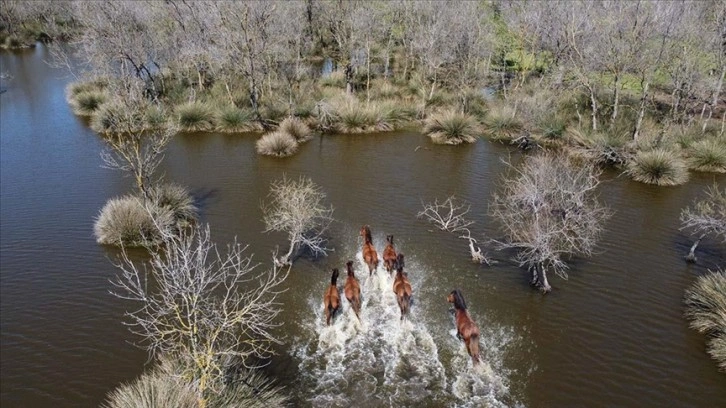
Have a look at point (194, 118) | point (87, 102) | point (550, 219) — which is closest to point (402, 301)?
point (550, 219)

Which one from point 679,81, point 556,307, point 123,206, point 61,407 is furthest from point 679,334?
point 679,81

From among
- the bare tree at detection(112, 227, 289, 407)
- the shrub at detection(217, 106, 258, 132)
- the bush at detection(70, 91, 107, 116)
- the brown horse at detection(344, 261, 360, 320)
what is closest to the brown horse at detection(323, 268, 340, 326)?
the brown horse at detection(344, 261, 360, 320)

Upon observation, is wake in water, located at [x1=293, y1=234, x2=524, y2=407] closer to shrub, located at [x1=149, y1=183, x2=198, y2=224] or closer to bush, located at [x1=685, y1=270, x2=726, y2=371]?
bush, located at [x1=685, y1=270, x2=726, y2=371]

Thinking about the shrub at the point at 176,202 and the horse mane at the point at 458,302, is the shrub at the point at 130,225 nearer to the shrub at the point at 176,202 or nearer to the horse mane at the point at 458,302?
the shrub at the point at 176,202

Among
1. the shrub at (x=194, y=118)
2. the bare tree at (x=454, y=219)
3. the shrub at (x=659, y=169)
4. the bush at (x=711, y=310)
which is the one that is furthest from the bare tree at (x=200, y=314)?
the shrub at (x=659, y=169)

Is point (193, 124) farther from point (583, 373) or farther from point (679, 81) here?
point (679, 81)

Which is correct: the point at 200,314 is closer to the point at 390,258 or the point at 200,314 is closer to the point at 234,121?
the point at 390,258

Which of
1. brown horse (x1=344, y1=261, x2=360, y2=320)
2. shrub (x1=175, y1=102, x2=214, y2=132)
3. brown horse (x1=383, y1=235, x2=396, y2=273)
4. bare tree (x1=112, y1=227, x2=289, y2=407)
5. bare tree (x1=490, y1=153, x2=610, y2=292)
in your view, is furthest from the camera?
shrub (x1=175, y1=102, x2=214, y2=132)
